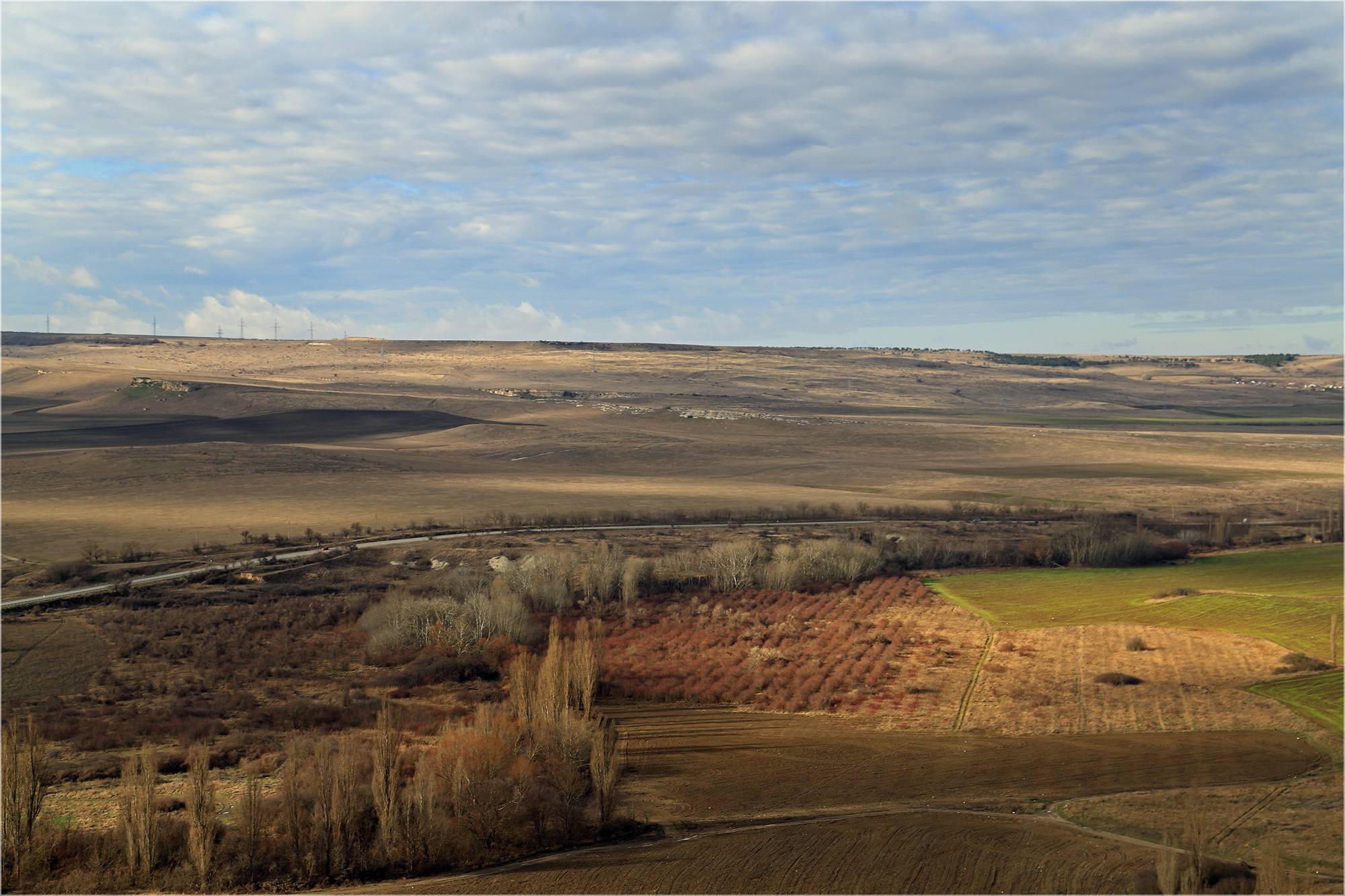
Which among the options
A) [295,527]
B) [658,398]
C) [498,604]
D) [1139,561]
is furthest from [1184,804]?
[658,398]

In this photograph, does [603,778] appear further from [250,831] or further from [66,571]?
[66,571]

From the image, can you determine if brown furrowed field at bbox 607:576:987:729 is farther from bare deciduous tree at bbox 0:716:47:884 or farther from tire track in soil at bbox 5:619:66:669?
tire track in soil at bbox 5:619:66:669

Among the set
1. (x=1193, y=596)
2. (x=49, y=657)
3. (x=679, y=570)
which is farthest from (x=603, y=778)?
(x=1193, y=596)

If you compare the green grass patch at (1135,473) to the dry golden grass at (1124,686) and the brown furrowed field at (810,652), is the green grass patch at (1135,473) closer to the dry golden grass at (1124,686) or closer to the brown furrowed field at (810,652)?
the brown furrowed field at (810,652)

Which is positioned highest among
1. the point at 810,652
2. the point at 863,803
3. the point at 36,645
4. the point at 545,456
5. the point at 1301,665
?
the point at 545,456

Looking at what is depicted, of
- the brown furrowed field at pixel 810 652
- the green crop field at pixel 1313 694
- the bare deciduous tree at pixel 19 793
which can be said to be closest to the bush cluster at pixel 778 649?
the brown furrowed field at pixel 810 652
